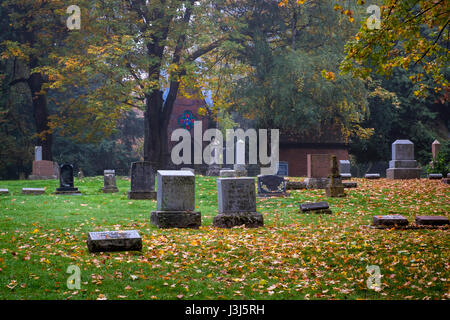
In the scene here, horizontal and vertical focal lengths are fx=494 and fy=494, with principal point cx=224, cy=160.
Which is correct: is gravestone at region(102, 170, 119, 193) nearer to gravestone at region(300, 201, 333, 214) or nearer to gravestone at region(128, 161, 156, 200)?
gravestone at region(128, 161, 156, 200)

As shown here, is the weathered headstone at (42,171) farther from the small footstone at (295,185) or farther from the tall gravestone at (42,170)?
the small footstone at (295,185)

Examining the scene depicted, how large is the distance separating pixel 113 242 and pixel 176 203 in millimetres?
3374

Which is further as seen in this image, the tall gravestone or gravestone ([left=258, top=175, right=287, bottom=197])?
the tall gravestone

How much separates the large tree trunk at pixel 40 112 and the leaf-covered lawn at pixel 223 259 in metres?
18.0

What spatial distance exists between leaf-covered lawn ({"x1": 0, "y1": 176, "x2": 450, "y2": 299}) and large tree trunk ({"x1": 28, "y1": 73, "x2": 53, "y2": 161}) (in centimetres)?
1802

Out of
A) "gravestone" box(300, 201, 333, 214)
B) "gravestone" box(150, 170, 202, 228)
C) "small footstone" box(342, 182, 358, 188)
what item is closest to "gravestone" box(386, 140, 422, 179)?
"small footstone" box(342, 182, 358, 188)

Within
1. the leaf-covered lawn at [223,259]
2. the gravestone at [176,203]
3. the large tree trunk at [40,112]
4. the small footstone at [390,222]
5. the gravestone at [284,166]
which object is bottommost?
the leaf-covered lawn at [223,259]

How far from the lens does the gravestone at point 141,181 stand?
706 inches

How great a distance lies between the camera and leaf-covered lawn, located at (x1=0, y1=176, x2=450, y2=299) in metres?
6.74

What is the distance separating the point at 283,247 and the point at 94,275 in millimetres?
3778

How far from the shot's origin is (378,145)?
37938 mm

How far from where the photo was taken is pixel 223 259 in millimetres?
8492

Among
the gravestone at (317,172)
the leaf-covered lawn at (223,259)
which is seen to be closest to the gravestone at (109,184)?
the leaf-covered lawn at (223,259)
